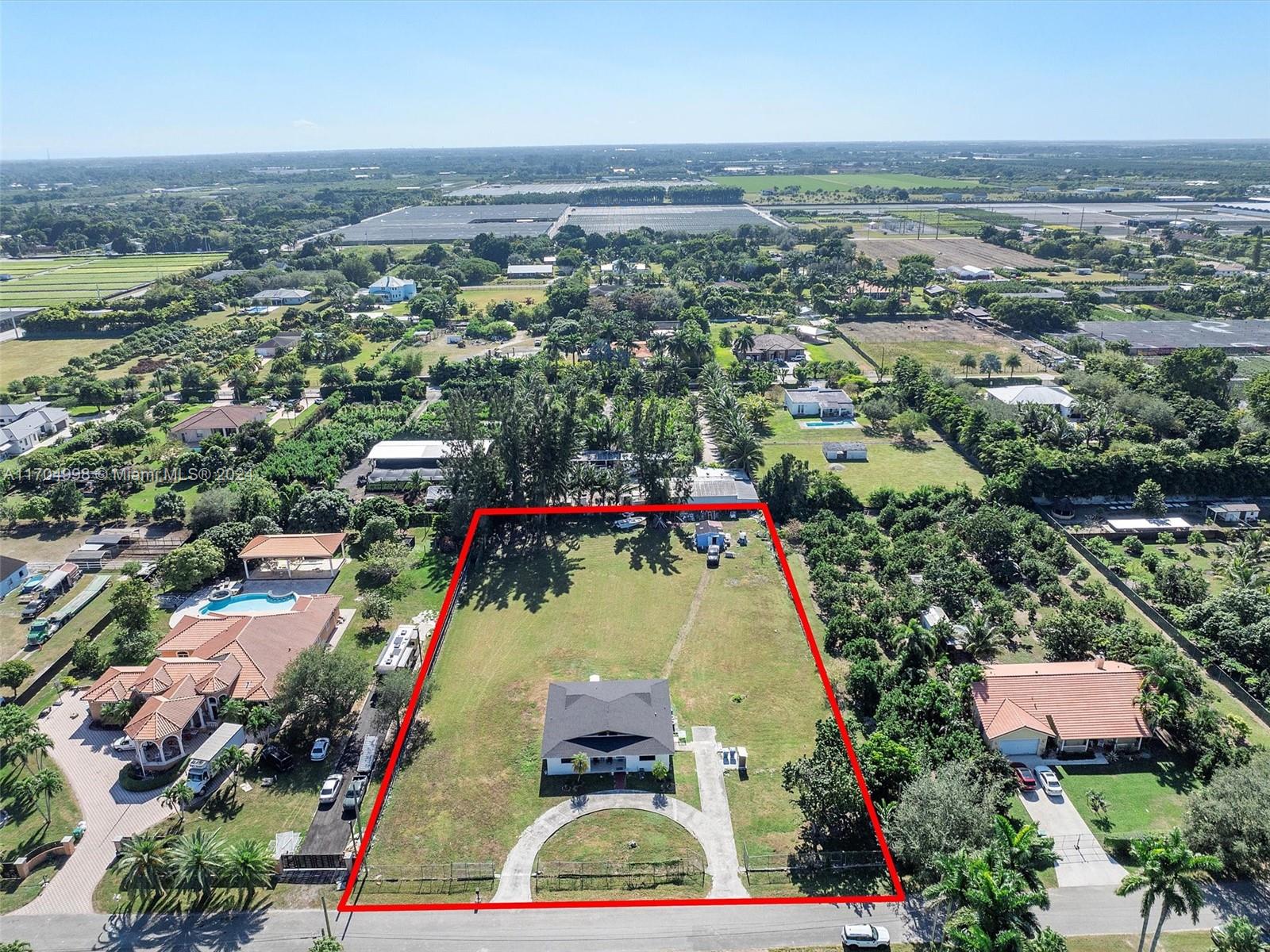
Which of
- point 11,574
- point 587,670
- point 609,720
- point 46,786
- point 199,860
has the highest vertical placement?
point 11,574

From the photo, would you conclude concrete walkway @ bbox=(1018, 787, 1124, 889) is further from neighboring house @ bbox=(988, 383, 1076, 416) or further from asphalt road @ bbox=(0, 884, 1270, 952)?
neighboring house @ bbox=(988, 383, 1076, 416)

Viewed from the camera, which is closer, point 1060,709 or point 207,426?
point 1060,709

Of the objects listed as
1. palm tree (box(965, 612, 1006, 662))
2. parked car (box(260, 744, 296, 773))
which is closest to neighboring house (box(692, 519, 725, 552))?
palm tree (box(965, 612, 1006, 662))

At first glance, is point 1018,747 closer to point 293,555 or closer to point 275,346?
point 293,555

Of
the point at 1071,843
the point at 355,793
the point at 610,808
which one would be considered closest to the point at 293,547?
the point at 355,793

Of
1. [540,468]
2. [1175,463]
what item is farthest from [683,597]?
[1175,463]
